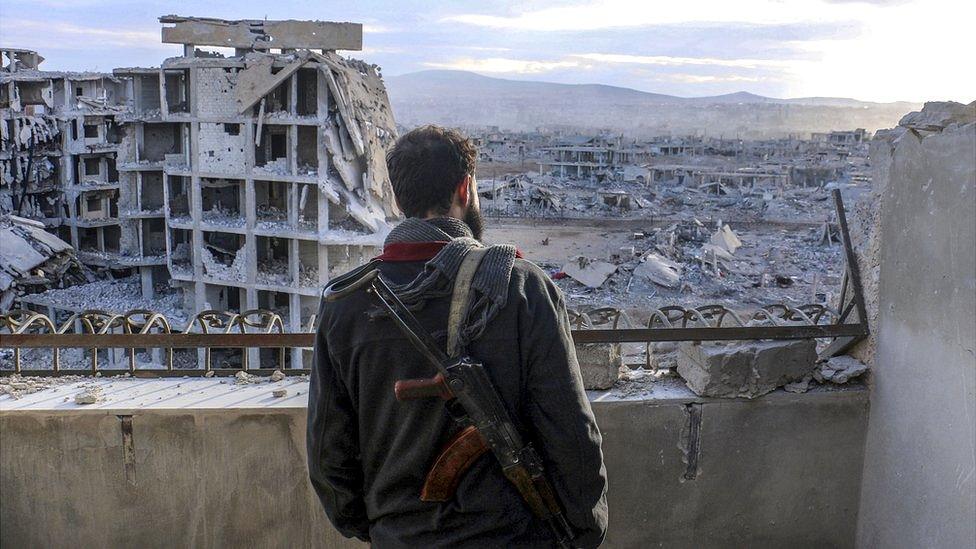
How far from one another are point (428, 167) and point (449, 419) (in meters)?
0.61

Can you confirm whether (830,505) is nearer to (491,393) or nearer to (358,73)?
(491,393)

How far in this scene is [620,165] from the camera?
5222cm

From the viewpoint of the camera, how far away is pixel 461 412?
1977mm

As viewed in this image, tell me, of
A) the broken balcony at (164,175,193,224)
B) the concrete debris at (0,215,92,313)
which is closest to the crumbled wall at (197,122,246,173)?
the broken balcony at (164,175,193,224)

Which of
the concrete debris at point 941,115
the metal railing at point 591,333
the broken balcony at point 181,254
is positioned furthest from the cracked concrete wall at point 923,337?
the broken balcony at point 181,254

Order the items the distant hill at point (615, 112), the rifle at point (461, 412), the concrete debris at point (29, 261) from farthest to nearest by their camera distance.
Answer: the distant hill at point (615, 112) → the concrete debris at point (29, 261) → the rifle at point (461, 412)

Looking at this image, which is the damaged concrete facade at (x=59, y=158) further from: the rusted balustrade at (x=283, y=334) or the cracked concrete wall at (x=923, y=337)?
the cracked concrete wall at (x=923, y=337)

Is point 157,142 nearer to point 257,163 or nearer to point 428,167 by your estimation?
point 257,163

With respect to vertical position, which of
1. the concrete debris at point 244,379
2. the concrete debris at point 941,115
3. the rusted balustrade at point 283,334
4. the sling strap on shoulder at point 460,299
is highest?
the concrete debris at point 941,115

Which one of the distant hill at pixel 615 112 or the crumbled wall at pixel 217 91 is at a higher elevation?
the distant hill at pixel 615 112

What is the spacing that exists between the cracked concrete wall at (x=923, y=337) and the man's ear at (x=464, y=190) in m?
1.62

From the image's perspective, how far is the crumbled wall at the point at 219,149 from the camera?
17.1 metres

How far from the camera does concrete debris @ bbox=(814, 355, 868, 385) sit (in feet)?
11.1

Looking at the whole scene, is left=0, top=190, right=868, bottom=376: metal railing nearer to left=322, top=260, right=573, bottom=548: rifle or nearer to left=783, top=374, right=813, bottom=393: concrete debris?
left=783, top=374, right=813, bottom=393: concrete debris
